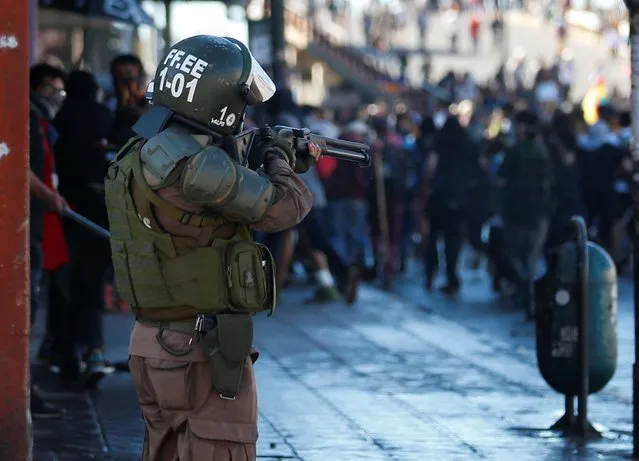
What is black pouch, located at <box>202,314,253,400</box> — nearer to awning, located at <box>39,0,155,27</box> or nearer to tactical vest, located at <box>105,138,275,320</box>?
tactical vest, located at <box>105,138,275,320</box>

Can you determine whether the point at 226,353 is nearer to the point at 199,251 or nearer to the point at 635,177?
the point at 199,251

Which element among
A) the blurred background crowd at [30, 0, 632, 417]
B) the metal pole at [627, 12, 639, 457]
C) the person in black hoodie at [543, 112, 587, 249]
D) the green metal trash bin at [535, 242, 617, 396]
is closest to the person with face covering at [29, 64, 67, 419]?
the blurred background crowd at [30, 0, 632, 417]

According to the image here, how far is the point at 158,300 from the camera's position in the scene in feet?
17.0

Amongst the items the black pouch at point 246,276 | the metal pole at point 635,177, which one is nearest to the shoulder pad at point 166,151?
the black pouch at point 246,276

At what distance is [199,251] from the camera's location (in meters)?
5.13

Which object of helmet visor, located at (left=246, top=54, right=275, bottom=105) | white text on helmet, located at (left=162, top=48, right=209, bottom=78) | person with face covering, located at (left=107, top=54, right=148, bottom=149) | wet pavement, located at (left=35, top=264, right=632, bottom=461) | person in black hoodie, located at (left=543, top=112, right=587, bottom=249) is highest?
white text on helmet, located at (left=162, top=48, right=209, bottom=78)

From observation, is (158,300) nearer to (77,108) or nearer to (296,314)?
(77,108)

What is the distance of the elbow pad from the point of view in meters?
4.91

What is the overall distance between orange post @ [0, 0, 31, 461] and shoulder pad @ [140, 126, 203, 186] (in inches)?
38.4

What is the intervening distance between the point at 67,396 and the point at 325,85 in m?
37.6

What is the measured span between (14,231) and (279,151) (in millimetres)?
1173

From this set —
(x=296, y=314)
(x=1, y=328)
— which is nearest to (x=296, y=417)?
(x=1, y=328)

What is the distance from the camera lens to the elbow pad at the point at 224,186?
193 inches

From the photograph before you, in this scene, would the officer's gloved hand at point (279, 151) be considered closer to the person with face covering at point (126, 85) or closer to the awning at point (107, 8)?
the person with face covering at point (126, 85)
